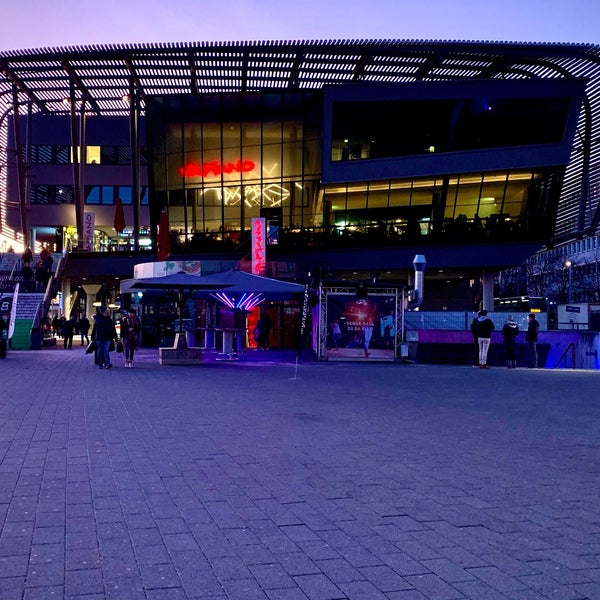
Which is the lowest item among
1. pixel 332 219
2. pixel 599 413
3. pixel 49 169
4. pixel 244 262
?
pixel 599 413

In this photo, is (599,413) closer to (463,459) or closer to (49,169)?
(463,459)

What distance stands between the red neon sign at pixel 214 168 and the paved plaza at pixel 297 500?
35.0 m

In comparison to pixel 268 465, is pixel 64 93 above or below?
above

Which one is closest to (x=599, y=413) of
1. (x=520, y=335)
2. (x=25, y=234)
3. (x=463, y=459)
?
(x=463, y=459)

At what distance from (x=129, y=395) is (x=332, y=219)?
3154 centimetres

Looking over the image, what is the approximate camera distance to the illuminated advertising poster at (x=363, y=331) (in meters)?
24.8

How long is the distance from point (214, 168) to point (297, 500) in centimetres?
4238

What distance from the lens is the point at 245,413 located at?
10.8 m

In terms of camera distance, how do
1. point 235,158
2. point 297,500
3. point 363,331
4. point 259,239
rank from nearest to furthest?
point 297,500 → point 363,331 → point 259,239 → point 235,158

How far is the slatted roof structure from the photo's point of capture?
37969mm

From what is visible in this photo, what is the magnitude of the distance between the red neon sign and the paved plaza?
35005mm

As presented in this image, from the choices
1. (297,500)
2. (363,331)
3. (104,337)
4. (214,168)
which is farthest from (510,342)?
(214,168)

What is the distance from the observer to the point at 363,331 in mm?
25078

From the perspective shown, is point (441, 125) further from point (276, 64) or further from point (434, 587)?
point (434, 587)
